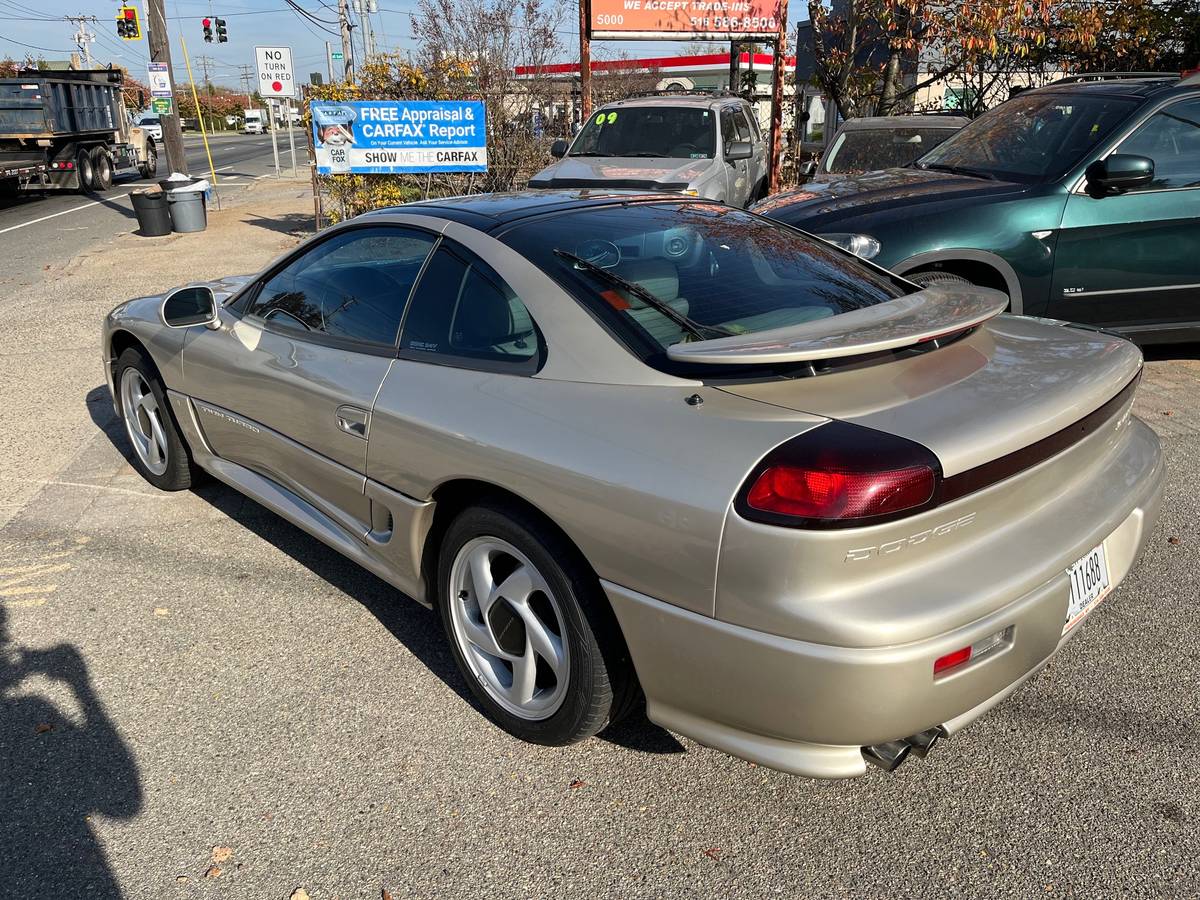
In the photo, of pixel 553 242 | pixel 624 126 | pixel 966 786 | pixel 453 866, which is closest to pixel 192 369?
pixel 553 242

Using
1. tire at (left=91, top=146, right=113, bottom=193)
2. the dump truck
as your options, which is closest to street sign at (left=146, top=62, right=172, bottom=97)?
the dump truck

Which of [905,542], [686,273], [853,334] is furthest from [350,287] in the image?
[905,542]

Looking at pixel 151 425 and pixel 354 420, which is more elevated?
pixel 354 420

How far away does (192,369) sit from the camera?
4125mm

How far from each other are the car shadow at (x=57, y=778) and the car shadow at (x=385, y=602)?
0.96 m

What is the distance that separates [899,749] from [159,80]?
64.4 feet

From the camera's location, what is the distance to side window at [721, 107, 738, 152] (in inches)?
416

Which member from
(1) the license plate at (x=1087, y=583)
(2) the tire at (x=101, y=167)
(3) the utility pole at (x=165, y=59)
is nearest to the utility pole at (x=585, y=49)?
(3) the utility pole at (x=165, y=59)

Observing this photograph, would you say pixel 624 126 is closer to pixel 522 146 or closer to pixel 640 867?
pixel 522 146

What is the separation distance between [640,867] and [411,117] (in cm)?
1086

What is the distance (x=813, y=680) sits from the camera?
2076 millimetres

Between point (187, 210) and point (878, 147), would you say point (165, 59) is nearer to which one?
point (187, 210)

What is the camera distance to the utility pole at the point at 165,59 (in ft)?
58.3

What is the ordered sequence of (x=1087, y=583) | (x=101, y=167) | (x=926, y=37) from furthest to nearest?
1. (x=101, y=167)
2. (x=926, y=37)
3. (x=1087, y=583)
